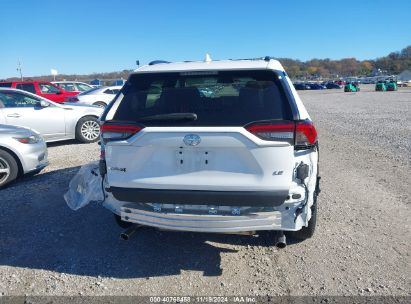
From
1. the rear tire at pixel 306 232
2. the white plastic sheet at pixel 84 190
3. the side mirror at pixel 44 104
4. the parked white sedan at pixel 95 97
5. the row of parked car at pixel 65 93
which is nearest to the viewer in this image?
the rear tire at pixel 306 232

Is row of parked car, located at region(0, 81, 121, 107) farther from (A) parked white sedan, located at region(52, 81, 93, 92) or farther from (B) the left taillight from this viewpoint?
(B) the left taillight

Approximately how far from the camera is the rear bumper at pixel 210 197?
2867 millimetres

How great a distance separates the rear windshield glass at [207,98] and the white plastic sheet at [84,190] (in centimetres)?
188

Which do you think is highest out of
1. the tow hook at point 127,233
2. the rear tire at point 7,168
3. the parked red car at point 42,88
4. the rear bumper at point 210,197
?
the parked red car at point 42,88

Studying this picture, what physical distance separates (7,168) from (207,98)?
4194mm

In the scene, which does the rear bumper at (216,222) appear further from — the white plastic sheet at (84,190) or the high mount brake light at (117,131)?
the white plastic sheet at (84,190)

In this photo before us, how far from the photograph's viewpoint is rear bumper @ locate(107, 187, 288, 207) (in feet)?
9.41

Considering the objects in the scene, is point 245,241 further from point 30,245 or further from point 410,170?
point 410,170

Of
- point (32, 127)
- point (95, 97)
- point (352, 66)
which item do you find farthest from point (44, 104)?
point (352, 66)

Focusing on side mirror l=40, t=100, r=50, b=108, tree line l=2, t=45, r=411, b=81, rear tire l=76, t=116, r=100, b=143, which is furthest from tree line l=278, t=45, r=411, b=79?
side mirror l=40, t=100, r=50, b=108

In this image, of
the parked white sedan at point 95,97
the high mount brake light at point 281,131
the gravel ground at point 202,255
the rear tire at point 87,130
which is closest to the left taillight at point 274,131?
the high mount brake light at point 281,131

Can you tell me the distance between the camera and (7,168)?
18.8 feet

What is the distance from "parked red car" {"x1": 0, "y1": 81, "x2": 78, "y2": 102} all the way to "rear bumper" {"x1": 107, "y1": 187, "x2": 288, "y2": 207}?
642 inches

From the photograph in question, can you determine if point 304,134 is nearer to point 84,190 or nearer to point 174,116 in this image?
point 174,116
